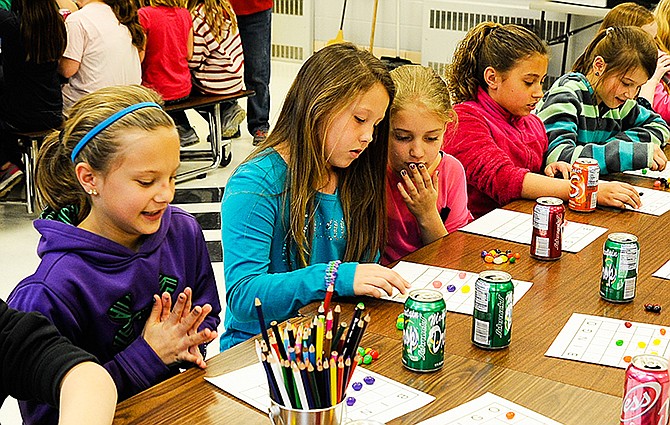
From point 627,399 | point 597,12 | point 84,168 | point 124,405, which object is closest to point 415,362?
point 627,399

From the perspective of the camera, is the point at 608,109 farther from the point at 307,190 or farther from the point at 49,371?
the point at 49,371

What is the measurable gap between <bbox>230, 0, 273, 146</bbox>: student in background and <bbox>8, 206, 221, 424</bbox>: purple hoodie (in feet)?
12.6

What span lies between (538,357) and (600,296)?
0.35m

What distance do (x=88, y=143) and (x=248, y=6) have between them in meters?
3.96

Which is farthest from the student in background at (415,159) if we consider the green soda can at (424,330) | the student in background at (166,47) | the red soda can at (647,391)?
the student in background at (166,47)

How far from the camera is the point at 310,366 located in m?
1.25

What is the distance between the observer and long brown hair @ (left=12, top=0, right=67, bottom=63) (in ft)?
13.3

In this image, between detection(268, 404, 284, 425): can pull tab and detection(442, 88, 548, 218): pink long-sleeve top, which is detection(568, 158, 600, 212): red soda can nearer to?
detection(442, 88, 548, 218): pink long-sleeve top

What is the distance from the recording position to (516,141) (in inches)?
115

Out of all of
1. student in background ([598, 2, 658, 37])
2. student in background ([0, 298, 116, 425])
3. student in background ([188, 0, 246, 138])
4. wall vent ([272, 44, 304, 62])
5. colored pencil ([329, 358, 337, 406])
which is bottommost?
wall vent ([272, 44, 304, 62])

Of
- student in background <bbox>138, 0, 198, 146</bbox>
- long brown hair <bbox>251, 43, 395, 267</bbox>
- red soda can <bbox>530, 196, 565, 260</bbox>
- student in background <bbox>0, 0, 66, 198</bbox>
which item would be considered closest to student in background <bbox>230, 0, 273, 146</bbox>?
student in background <bbox>138, 0, 198, 146</bbox>

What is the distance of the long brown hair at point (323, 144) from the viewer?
6.81ft

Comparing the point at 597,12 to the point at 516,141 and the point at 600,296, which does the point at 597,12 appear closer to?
the point at 516,141

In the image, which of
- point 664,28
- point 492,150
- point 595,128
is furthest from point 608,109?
point 664,28
